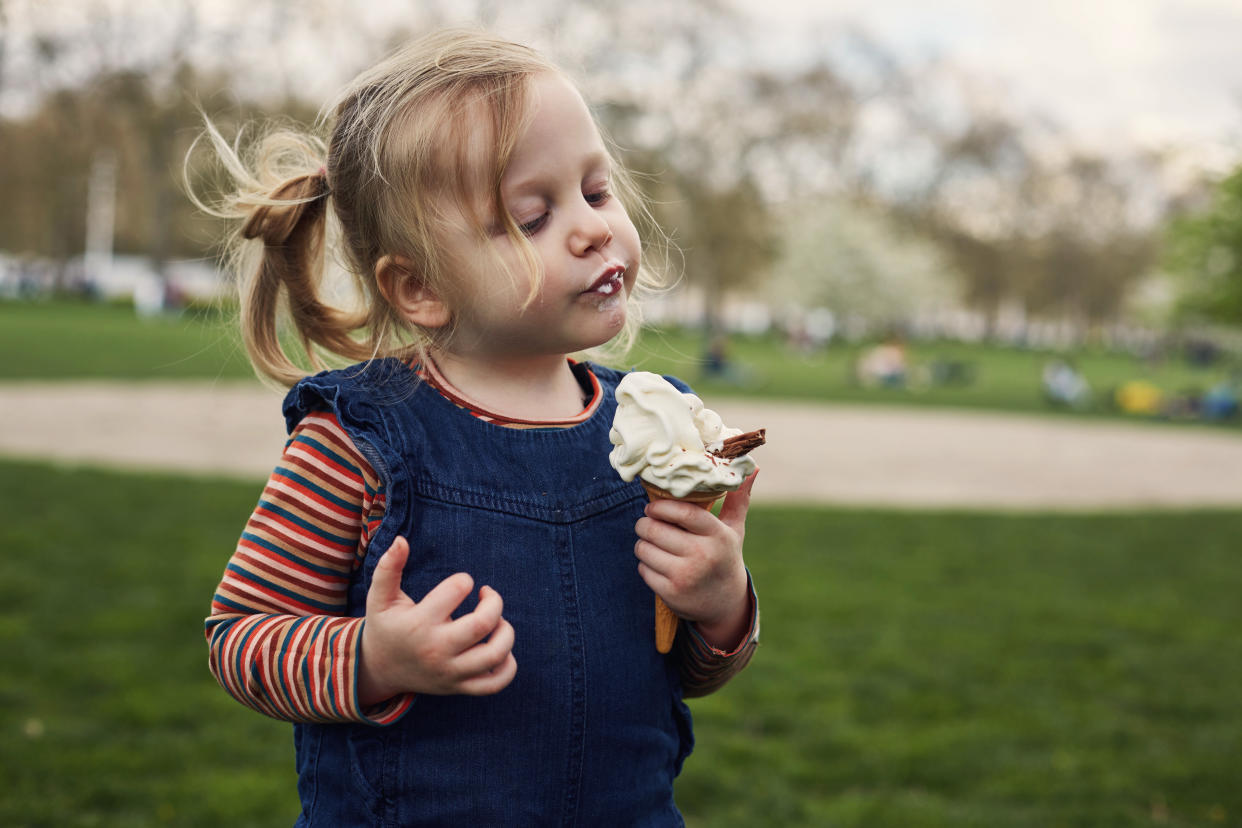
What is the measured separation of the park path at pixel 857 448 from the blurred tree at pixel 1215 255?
331 cm

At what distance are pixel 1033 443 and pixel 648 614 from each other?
15.6 m

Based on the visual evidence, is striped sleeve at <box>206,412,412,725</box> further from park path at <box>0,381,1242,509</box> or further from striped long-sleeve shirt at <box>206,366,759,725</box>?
park path at <box>0,381,1242,509</box>

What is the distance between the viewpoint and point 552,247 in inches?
61.6

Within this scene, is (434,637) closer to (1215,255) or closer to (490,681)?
(490,681)

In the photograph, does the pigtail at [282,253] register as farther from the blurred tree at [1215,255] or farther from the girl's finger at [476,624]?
the blurred tree at [1215,255]

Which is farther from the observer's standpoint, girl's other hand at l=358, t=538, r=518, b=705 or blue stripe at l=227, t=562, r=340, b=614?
blue stripe at l=227, t=562, r=340, b=614

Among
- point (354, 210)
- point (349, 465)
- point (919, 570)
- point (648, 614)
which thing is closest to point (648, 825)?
point (648, 614)

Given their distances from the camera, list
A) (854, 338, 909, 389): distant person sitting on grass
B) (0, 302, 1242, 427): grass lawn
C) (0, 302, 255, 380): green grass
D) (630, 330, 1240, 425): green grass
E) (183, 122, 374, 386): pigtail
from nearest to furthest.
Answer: (183, 122, 374, 386): pigtail
(0, 302, 255, 380): green grass
(0, 302, 1242, 427): grass lawn
(630, 330, 1240, 425): green grass
(854, 338, 909, 389): distant person sitting on grass

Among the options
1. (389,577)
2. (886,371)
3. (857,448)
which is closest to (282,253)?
(389,577)

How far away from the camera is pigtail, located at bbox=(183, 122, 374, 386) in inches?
71.0

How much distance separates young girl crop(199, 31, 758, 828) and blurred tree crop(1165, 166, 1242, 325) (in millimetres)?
6207

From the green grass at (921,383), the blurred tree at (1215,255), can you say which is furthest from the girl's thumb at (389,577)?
the green grass at (921,383)

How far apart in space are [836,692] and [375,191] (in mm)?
3981

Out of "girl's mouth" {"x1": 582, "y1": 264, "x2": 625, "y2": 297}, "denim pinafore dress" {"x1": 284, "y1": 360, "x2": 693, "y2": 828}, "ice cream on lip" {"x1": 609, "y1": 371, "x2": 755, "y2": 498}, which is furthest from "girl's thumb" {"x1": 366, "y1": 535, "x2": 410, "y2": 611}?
"girl's mouth" {"x1": 582, "y1": 264, "x2": 625, "y2": 297}
